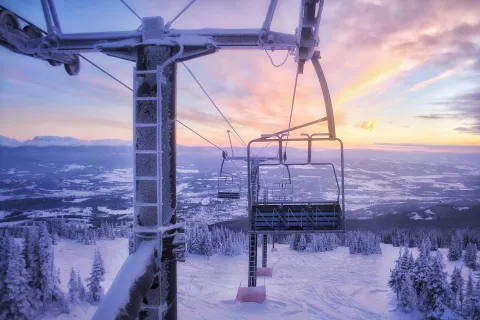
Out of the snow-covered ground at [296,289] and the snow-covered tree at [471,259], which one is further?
the snow-covered tree at [471,259]

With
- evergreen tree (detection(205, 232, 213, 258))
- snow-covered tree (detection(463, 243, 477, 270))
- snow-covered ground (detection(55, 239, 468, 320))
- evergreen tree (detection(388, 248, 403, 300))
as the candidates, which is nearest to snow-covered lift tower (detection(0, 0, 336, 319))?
snow-covered ground (detection(55, 239, 468, 320))

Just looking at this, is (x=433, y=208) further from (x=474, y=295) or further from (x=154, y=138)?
(x=154, y=138)

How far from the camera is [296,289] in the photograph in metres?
21.3

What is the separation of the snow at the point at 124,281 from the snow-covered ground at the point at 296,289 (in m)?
15.0

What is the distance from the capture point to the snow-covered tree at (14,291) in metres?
24.5

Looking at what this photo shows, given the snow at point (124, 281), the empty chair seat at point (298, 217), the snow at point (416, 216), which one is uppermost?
the snow at point (124, 281)

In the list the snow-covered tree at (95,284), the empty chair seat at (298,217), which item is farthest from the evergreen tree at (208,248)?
the empty chair seat at (298,217)

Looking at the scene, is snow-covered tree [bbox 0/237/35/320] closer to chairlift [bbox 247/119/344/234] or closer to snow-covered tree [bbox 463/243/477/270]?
chairlift [bbox 247/119/344/234]

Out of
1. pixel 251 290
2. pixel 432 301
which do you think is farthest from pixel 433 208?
pixel 251 290

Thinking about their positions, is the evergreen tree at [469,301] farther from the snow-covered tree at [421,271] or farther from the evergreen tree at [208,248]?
the evergreen tree at [208,248]

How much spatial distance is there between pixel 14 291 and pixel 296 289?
80.0 ft

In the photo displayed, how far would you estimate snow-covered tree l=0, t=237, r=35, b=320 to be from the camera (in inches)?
963

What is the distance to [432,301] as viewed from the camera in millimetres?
23281

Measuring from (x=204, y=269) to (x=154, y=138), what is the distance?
28.9m
